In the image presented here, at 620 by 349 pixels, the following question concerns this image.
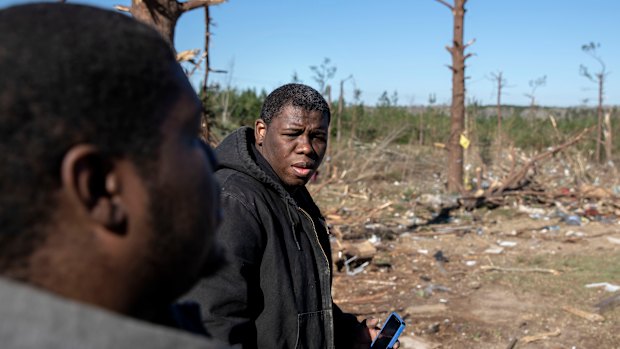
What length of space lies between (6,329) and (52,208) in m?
0.15

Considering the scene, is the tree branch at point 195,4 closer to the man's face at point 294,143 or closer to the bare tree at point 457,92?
the man's face at point 294,143

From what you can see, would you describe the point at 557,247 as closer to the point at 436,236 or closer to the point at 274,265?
the point at 436,236

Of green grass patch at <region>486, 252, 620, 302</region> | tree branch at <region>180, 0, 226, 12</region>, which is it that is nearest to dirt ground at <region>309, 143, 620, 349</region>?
green grass patch at <region>486, 252, 620, 302</region>

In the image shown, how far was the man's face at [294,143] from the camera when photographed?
257 cm

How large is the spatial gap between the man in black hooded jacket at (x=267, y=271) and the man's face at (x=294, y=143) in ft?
0.28

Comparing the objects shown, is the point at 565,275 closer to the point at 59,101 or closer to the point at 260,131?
the point at 260,131

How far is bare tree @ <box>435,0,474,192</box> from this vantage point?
1157 cm

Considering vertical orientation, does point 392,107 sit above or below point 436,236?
above

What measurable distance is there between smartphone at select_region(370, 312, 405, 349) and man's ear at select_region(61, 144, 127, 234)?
176cm

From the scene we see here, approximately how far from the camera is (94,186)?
27.2 inches

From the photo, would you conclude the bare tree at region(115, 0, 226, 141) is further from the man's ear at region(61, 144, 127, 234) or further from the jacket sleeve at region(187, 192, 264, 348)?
the man's ear at region(61, 144, 127, 234)

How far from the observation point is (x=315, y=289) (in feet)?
7.03

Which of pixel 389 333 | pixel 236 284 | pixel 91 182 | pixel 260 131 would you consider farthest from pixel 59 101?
pixel 260 131

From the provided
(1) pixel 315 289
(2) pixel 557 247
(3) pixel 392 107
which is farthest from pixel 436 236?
(3) pixel 392 107
